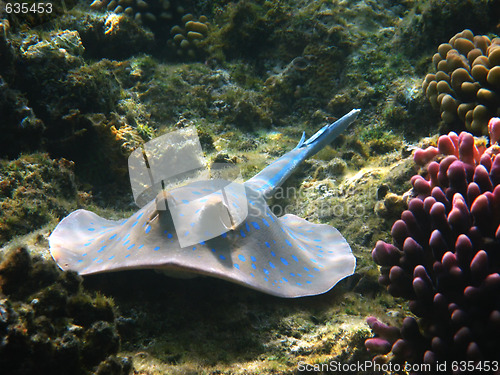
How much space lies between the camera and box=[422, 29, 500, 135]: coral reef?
4.18 m

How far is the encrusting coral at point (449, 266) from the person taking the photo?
2.34 m

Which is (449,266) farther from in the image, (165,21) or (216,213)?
(165,21)

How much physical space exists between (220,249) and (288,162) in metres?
2.48

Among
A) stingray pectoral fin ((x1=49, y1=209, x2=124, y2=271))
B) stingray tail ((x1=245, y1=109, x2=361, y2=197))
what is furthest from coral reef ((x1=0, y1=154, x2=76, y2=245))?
stingray tail ((x1=245, y1=109, x2=361, y2=197))

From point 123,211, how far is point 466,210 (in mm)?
4378

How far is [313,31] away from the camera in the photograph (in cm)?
696

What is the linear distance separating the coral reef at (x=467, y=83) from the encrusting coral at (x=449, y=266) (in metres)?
1.26

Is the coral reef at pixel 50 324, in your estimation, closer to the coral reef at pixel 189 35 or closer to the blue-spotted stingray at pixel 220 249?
the blue-spotted stingray at pixel 220 249

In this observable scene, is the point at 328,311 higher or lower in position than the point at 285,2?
lower

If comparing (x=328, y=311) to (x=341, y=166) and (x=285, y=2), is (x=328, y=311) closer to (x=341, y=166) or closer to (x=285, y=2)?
(x=341, y=166)

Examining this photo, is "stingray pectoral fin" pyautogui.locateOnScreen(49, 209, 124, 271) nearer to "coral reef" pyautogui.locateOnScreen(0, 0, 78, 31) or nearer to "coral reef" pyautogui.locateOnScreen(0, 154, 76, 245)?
"coral reef" pyautogui.locateOnScreen(0, 154, 76, 245)

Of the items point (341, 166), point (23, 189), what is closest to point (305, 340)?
point (341, 166)

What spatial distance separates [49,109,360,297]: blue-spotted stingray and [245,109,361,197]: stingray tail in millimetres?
188

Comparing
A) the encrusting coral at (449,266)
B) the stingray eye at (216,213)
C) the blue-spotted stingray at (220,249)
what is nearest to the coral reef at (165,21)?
the blue-spotted stingray at (220,249)
